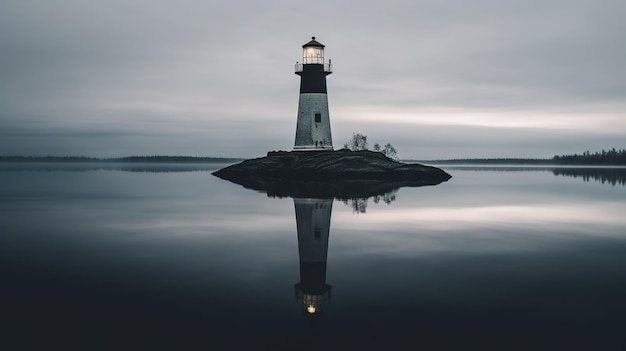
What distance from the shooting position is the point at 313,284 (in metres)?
12.3

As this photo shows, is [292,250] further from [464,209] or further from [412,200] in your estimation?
[412,200]

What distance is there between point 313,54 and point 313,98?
5.00m

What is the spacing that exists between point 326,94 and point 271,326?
49367 mm

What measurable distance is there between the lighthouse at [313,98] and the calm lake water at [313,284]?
31521 mm

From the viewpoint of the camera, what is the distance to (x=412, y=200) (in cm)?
3612

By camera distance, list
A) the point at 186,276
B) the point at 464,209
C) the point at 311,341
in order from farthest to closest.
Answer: the point at 464,209 < the point at 186,276 < the point at 311,341

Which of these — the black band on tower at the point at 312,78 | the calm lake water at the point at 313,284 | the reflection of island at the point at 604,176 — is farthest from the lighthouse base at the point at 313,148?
the reflection of island at the point at 604,176

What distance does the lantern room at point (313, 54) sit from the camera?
55750 millimetres

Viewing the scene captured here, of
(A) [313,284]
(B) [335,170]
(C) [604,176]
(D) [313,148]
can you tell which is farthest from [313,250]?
(C) [604,176]

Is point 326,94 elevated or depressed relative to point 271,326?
elevated

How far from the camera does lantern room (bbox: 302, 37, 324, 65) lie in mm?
55750

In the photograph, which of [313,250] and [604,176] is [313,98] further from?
[604,176]

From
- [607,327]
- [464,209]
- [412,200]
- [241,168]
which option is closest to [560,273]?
[607,327]

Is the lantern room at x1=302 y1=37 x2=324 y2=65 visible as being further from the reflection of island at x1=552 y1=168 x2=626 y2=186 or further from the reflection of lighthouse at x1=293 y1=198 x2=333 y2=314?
the reflection of island at x1=552 y1=168 x2=626 y2=186
